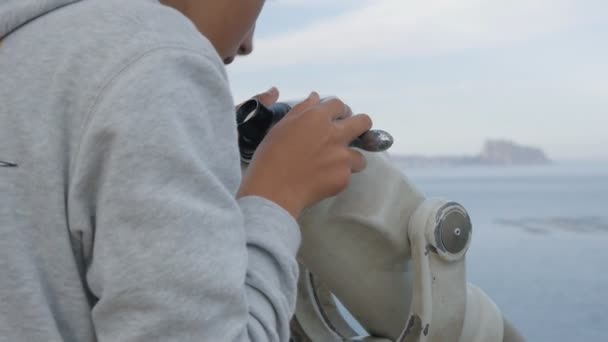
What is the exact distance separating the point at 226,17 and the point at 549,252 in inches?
160

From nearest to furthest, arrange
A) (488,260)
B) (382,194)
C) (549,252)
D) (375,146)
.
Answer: (375,146) → (382,194) → (488,260) → (549,252)

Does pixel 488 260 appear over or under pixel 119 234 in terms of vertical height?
under

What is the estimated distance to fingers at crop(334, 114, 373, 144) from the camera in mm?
774

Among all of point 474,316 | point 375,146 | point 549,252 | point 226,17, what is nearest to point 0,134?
point 226,17

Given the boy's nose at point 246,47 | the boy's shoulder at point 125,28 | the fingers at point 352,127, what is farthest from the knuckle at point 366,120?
the boy's shoulder at point 125,28

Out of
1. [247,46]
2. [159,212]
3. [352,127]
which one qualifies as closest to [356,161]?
[352,127]

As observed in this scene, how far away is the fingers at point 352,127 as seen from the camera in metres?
0.77

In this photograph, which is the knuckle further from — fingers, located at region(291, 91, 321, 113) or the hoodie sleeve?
the hoodie sleeve

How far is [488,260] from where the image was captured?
13.4 ft

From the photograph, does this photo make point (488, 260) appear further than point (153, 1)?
Yes

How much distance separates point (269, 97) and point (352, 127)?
0.55 ft

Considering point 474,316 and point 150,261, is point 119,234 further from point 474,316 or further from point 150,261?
point 474,316

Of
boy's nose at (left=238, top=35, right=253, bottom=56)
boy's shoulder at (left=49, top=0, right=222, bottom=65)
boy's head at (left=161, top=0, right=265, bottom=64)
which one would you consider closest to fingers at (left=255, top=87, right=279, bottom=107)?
boy's nose at (left=238, top=35, right=253, bottom=56)

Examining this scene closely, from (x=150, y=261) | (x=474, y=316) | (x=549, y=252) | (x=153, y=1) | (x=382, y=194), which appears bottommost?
(x=549, y=252)
